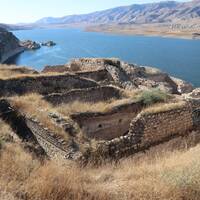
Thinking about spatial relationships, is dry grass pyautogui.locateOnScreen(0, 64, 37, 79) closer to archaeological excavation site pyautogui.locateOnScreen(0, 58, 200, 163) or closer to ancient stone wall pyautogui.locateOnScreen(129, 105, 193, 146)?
archaeological excavation site pyautogui.locateOnScreen(0, 58, 200, 163)

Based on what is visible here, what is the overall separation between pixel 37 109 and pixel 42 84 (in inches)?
252

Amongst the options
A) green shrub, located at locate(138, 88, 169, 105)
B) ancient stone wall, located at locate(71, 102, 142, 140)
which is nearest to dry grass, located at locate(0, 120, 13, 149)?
ancient stone wall, located at locate(71, 102, 142, 140)

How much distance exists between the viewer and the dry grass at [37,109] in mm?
10445

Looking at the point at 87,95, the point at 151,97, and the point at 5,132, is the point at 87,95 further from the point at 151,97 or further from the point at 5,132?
the point at 5,132

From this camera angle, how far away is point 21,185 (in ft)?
19.6

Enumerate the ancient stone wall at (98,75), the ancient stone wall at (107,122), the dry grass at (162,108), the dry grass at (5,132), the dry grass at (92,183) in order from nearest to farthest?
the dry grass at (92,183), the dry grass at (5,132), the dry grass at (162,108), the ancient stone wall at (107,122), the ancient stone wall at (98,75)

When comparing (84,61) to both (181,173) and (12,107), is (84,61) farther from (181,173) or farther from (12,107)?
(181,173)

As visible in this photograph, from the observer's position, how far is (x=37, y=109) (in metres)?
12.1

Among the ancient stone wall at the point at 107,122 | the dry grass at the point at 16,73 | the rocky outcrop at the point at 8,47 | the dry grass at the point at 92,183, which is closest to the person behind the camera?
the dry grass at the point at 92,183

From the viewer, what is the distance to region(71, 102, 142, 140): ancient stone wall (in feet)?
40.3

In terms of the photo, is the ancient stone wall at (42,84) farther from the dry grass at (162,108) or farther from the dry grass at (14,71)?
the dry grass at (162,108)

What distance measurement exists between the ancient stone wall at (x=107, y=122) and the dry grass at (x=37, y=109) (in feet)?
3.29

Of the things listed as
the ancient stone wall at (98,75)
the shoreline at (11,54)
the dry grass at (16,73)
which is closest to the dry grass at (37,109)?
the dry grass at (16,73)

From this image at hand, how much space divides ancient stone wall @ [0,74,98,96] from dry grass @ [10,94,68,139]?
3.46 metres
